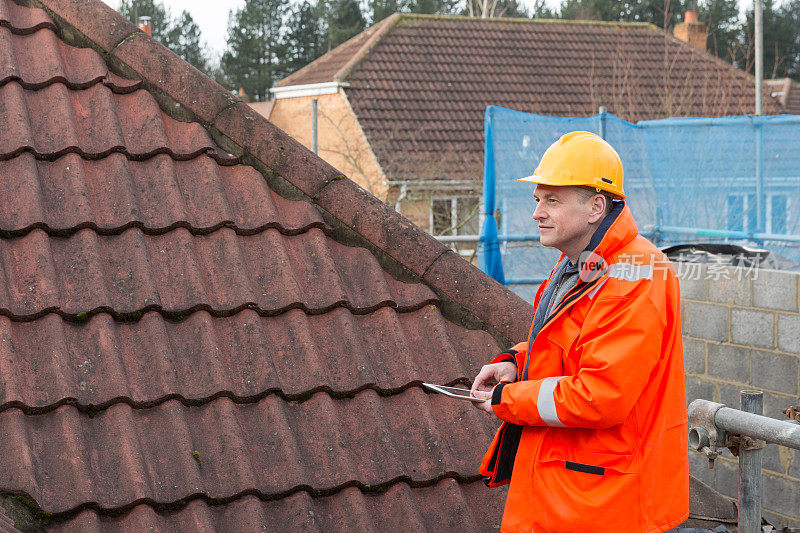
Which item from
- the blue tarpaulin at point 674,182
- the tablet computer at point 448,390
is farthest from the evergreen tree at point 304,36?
the tablet computer at point 448,390

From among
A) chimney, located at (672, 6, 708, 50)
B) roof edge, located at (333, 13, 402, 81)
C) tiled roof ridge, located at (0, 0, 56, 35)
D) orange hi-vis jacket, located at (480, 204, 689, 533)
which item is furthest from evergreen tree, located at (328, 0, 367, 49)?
orange hi-vis jacket, located at (480, 204, 689, 533)

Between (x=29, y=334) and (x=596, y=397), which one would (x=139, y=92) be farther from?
(x=596, y=397)

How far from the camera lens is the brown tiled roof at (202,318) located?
7.59ft

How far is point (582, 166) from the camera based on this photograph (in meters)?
2.13

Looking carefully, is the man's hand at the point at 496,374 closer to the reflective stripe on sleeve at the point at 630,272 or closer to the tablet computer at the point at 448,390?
the tablet computer at the point at 448,390

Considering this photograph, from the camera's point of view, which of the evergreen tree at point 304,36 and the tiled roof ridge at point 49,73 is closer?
the tiled roof ridge at point 49,73

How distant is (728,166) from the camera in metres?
8.05

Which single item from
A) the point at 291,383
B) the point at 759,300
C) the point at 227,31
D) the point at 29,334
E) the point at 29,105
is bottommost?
the point at 759,300

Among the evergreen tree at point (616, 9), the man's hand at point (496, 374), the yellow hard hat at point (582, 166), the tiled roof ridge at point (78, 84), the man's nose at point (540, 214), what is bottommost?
the man's hand at point (496, 374)

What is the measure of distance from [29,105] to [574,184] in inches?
77.9

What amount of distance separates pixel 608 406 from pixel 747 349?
476 centimetres

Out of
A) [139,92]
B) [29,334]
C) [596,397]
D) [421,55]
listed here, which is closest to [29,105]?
[139,92]

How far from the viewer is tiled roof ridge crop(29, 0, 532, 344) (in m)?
3.09

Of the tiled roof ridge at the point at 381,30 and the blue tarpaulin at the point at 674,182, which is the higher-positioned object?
the tiled roof ridge at the point at 381,30
